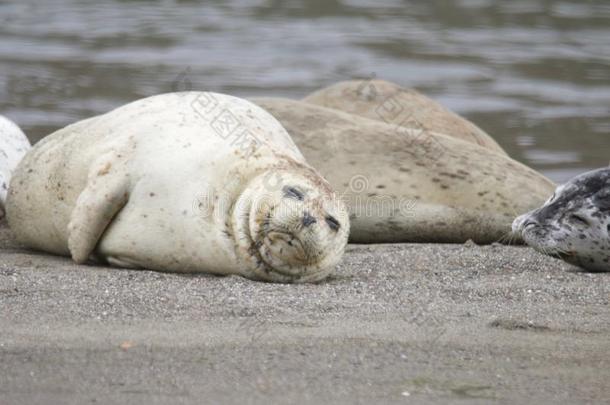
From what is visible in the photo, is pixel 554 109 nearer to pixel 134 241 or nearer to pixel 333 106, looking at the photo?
pixel 333 106

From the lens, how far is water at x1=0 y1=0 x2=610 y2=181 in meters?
9.57

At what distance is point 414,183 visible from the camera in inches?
248

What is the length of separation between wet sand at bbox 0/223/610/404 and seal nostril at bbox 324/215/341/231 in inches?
8.7

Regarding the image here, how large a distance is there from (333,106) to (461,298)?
306cm

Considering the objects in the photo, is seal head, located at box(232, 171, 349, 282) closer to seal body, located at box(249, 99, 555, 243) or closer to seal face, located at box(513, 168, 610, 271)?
seal face, located at box(513, 168, 610, 271)

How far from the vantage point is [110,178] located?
16.7 ft

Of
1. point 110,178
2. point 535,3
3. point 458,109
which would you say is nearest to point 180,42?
point 458,109

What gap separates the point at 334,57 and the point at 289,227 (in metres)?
7.61

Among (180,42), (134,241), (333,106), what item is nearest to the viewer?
(134,241)

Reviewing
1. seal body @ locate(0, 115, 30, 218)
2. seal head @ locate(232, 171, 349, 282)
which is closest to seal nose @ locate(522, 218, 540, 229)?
seal head @ locate(232, 171, 349, 282)

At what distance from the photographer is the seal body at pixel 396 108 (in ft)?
24.1

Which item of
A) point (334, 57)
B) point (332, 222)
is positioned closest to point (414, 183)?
point (332, 222)

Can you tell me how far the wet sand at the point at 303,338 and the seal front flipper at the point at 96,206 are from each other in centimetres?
10

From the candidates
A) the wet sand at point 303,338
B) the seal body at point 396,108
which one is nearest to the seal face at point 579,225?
the wet sand at point 303,338
